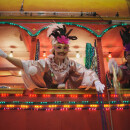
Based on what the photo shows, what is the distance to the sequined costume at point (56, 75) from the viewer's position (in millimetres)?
2418

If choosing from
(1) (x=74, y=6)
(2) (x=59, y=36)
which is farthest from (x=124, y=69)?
(1) (x=74, y=6)

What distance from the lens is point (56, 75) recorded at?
263 centimetres

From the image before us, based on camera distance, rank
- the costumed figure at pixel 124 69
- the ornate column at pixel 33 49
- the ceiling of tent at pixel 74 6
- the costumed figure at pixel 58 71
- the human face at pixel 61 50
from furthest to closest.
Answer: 1. the ceiling of tent at pixel 74 6
2. the ornate column at pixel 33 49
3. the human face at pixel 61 50
4. the costumed figure at pixel 58 71
5. the costumed figure at pixel 124 69

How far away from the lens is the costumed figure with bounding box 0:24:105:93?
2.41 meters

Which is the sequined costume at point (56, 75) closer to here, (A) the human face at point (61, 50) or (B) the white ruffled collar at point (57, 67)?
(B) the white ruffled collar at point (57, 67)

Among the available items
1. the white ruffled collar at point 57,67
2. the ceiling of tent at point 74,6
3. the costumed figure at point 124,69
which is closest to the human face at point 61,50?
the white ruffled collar at point 57,67

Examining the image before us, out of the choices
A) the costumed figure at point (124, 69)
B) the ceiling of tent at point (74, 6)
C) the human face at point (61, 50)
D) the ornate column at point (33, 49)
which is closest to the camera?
the costumed figure at point (124, 69)

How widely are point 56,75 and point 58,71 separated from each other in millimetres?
81

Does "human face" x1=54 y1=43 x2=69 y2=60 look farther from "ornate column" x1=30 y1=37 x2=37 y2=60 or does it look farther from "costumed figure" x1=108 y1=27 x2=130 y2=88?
"costumed figure" x1=108 y1=27 x2=130 y2=88

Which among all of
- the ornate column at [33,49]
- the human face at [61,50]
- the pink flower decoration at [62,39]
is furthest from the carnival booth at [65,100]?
the human face at [61,50]

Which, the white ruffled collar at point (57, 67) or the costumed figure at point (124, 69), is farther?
the white ruffled collar at point (57, 67)

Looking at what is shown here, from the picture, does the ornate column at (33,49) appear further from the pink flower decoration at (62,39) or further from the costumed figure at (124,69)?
the costumed figure at (124,69)

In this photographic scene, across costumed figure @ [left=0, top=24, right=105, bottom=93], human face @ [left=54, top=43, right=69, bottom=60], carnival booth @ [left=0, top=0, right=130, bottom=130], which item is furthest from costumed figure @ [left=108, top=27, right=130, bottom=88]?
human face @ [left=54, top=43, right=69, bottom=60]

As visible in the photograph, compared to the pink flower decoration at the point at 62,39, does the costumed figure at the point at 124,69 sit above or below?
below
